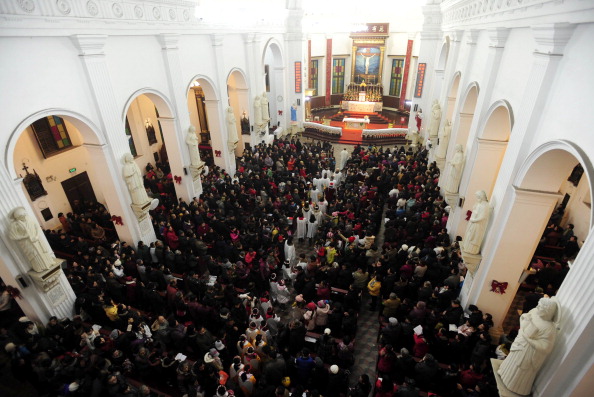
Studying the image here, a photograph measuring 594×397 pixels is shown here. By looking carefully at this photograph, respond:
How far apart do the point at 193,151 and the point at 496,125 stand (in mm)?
8843

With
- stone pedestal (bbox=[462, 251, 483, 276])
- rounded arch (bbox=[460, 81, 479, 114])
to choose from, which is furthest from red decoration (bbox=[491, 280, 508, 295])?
rounded arch (bbox=[460, 81, 479, 114])

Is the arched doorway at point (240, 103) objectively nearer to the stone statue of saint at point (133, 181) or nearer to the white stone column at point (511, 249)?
the stone statue of saint at point (133, 181)

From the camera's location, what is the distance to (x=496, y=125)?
7.38m

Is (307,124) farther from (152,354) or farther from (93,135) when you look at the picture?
(152,354)

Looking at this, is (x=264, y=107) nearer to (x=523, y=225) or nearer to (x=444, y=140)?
(x=444, y=140)

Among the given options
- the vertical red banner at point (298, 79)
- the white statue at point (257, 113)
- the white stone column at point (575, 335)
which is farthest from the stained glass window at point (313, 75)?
the white stone column at point (575, 335)

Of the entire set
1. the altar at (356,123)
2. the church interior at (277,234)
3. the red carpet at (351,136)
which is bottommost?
the red carpet at (351,136)

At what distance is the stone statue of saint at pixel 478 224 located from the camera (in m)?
6.20

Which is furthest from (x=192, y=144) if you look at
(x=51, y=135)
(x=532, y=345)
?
(x=532, y=345)

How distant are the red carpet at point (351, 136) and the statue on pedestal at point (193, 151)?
9746 mm

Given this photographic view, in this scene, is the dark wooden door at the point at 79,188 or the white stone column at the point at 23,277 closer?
the white stone column at the point at 23,277

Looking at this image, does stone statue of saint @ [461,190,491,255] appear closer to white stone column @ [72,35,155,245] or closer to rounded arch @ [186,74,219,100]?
white stone column @ [72,35,155,245]

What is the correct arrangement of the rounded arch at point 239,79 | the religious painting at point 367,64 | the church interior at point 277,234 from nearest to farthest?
1. the church interior at point 277,234
2. the rounded arch at point 239,79
3. the religious painting at point 367,64

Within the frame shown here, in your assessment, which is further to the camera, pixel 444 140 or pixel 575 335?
pixel 444 140
